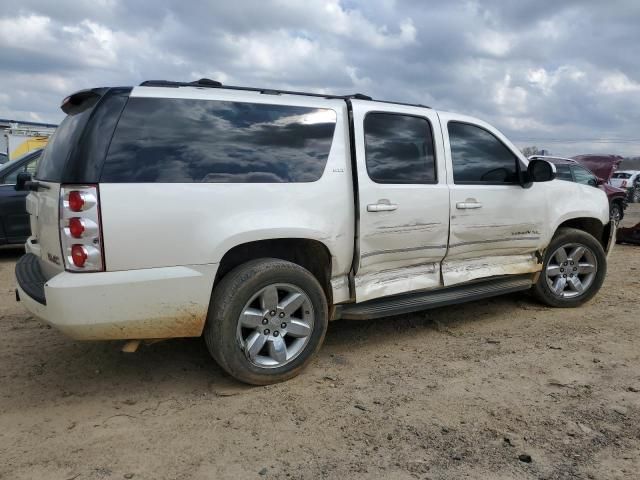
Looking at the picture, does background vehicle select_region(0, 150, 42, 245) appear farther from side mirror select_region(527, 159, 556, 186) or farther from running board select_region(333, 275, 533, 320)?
side mirror select_region(527, 159, 556, 186)

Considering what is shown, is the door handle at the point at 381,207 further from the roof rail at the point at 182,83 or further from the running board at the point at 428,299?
the roof rail at the point at 182,83

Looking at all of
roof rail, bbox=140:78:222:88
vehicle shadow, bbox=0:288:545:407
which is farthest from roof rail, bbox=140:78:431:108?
vehicle shadow, bbox=0:288:545:407

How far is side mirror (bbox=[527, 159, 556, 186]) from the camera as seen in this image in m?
4.70

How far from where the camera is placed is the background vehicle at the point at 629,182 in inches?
922

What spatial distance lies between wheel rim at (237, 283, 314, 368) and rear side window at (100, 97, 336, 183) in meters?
0.76

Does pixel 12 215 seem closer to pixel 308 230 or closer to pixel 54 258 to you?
pixel 54 258

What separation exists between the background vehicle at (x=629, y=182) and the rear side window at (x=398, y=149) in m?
22.1

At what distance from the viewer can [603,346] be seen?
4332 millimetres

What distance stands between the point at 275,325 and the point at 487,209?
216 cm

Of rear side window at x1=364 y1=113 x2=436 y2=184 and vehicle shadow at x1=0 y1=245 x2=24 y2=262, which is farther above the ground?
rear side window at x1=364 y1=113 x2=436 y2=184

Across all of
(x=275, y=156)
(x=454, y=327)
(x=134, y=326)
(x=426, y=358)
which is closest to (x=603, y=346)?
(x=454, y=327)

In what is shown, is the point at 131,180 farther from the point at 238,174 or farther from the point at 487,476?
the point at 487,476

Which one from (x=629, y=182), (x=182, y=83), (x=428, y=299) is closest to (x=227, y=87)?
(x=182, y=83)

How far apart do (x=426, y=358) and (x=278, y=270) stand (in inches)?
56.1
